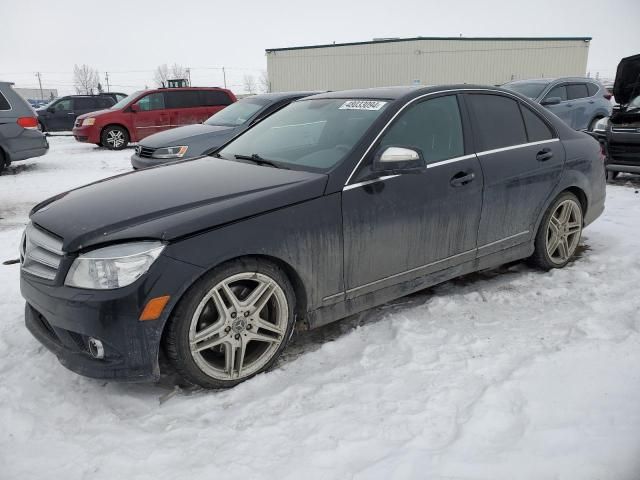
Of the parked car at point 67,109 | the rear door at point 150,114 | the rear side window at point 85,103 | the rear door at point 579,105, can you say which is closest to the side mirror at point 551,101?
the rear door at point 579,105

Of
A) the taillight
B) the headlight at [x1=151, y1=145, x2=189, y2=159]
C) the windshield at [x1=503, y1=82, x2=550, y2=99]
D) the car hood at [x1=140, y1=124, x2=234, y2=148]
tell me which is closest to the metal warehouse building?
the windshield at [x1=503, y1=82, x2=550, y2=99]

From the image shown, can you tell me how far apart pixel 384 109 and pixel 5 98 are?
30.0 ft

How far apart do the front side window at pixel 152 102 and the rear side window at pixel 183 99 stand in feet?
0.54

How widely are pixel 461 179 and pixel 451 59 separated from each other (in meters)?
32.7

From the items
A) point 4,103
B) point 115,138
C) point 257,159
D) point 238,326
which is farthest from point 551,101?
point 115,138

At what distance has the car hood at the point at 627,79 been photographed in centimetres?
822

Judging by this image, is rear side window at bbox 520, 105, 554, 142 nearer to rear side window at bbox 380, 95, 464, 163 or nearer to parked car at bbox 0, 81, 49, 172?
rear side window at bbox 380, 95, 464, 163

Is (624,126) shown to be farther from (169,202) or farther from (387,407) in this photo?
(169,202)

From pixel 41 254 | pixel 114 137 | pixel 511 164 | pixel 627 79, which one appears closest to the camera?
pixel 41 254

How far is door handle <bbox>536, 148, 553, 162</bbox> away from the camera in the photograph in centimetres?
401

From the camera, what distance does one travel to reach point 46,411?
8.48ft

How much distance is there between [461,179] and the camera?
3471 mm

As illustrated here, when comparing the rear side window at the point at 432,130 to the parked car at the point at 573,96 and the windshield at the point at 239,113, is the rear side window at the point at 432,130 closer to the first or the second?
the windshield at the point at 239,113

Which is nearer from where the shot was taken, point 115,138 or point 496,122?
point 496,122
